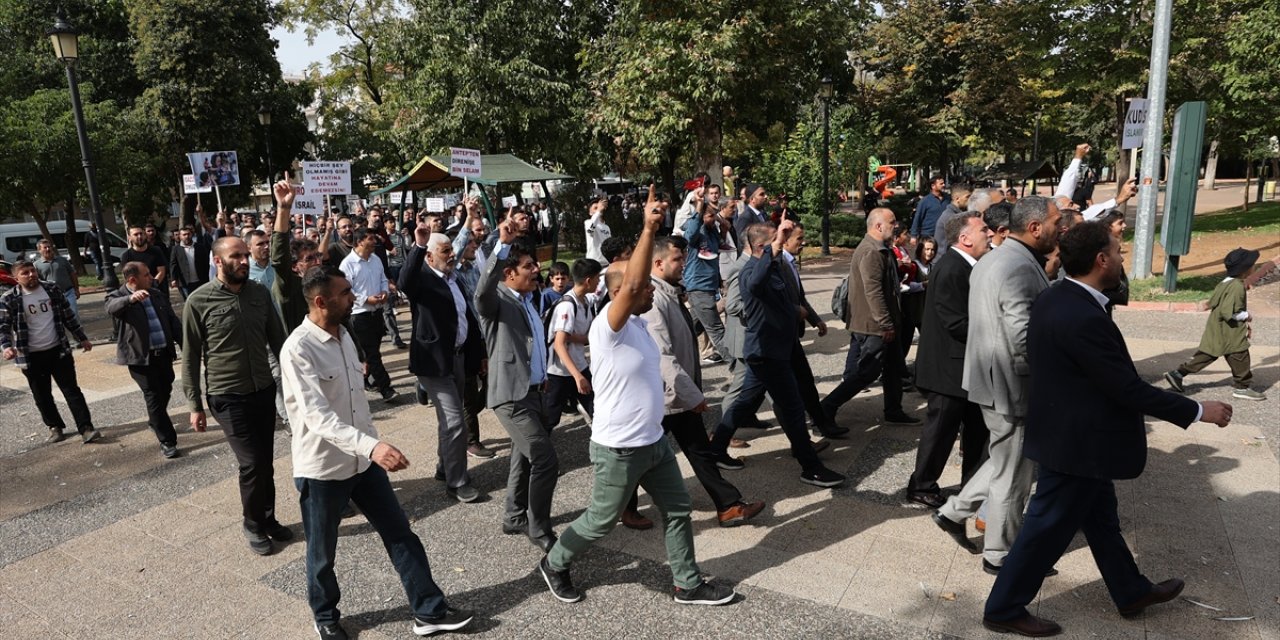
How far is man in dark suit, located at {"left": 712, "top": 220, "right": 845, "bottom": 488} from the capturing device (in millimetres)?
5152

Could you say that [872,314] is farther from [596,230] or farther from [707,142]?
[707,142]

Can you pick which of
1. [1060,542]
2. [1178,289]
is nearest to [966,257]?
[1060,542]

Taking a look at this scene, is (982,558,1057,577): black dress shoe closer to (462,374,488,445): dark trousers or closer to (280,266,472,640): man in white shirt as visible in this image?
(280,266,472,640): man in white shirt

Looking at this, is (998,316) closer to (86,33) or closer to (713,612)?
(713,612)

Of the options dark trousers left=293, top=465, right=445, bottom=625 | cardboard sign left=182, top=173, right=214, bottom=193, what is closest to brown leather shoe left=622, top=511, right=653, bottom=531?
dark trousers left=293, top=465, right=445, bottom=625

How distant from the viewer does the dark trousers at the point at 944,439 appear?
4699 millimetres

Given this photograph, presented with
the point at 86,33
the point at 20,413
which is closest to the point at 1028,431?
the point at 20,413

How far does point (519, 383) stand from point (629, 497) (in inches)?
45.3

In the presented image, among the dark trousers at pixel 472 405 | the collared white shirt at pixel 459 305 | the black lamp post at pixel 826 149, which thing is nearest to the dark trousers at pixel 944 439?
the collared white shirt at pixel 459 305

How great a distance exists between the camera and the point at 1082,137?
4378 cm

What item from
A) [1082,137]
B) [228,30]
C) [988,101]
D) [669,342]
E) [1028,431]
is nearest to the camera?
[1028,431]

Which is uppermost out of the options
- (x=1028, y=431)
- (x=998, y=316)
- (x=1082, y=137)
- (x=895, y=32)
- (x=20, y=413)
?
(x=895, y=32)

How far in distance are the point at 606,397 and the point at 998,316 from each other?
202 cm

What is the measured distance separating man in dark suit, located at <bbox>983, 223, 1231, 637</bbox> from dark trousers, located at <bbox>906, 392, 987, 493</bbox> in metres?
1.14
